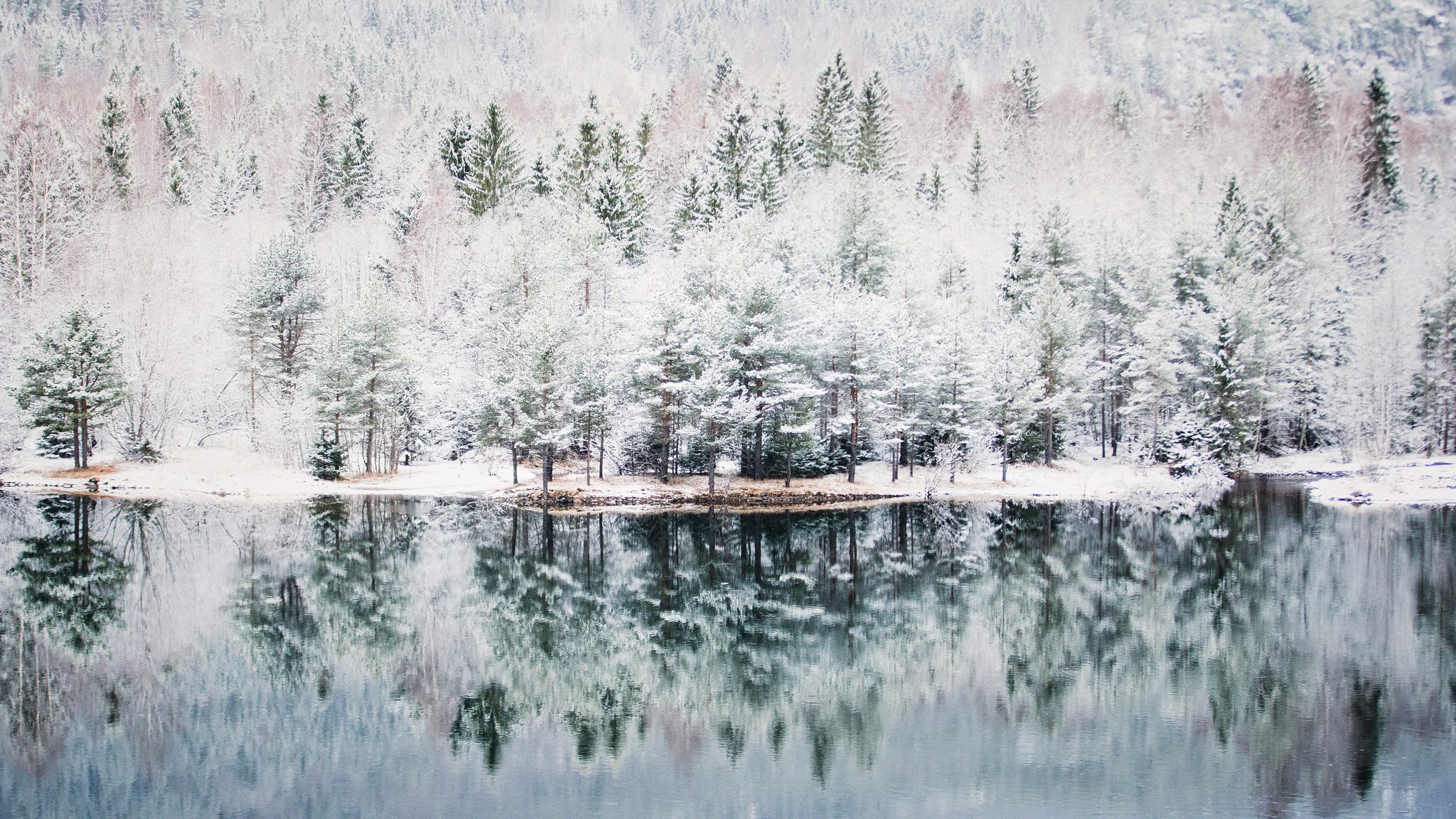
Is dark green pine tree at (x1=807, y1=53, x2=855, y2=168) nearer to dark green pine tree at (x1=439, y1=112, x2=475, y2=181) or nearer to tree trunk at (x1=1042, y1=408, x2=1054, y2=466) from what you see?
dark green pine tree at (x1=439, y1=112, x2=475, y2=181)

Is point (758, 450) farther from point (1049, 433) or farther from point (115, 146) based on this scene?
point (115, 146)

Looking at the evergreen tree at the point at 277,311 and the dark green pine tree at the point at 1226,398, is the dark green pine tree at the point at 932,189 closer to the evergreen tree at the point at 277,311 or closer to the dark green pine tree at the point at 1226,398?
the dark green pine tree at the point at 1226,398

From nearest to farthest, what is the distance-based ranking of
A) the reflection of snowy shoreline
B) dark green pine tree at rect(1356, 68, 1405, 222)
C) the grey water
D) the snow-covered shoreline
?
the grey water, the snow-covered shoreline, the reflection of snowy shoreline, dark green pine tree at rect(1356, 68, 1405, 222)

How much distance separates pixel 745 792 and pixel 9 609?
58.8 ft

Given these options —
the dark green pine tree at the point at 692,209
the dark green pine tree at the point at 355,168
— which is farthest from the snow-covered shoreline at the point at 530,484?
the dark green pine tree at the point at 355,168

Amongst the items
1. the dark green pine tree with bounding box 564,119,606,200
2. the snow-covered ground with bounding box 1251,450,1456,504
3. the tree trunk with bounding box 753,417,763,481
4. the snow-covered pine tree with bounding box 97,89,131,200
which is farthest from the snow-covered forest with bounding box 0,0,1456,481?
the snow-covered ground with bounding box 1251,450,1456,504

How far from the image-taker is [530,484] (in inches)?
1681

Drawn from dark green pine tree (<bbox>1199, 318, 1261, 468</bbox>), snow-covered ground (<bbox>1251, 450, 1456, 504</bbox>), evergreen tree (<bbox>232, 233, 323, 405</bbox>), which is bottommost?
snow-covered ground (<bbox>1251, 450, 1456, 504</bbox>)

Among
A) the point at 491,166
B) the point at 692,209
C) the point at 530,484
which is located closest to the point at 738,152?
the point at 692,209

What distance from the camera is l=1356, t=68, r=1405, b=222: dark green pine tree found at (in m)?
65.3

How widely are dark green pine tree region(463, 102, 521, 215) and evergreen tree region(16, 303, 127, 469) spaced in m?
26.6

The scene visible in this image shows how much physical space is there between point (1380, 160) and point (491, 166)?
6527 cm

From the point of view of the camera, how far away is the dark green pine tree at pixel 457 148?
67562mm

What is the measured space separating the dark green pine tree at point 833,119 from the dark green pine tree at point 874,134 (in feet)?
3.33
